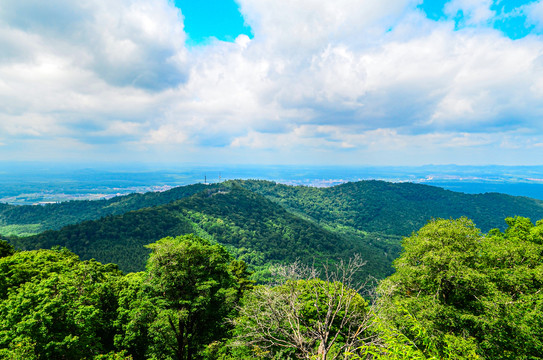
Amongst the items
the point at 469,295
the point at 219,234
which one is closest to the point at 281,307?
the point at 469,295

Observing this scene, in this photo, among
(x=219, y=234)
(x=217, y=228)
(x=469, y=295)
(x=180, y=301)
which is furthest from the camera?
(x=217, y=228)

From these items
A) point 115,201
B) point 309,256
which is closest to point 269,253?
point 309,256

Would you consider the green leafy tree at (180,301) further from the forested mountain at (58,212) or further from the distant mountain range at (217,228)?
the forested mountain at (58,212)

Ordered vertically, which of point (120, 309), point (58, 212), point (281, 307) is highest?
point (281, 307)

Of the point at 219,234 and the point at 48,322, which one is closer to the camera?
the point at 48,322

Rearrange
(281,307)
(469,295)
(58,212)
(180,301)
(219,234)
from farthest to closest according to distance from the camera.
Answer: (58,212), (219,234), (469,295), (180,301), (281,307)

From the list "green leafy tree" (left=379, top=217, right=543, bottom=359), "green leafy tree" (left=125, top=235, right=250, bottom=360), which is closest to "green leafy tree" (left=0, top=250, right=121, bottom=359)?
"green leafy tree" (left=125, top=235, right=250, bottom=360)

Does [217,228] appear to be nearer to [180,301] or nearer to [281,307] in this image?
[180,301]

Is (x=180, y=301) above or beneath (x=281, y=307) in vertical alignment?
beneath

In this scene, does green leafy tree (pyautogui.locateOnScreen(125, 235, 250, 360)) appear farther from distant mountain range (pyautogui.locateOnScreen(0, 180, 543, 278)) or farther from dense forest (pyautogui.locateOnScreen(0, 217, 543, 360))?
distant mountain range (pyautogui.locateOnScreen(0, 180, 543, 278))
